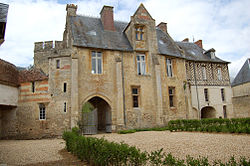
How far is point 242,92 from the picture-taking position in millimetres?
26172

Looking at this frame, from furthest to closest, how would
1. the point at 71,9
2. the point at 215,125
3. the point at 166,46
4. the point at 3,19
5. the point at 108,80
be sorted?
the point at 166,46
the point at 71,9
the point at 108,80
the point at 215,125
the point at 3,19

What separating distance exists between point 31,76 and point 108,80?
20.0 feet

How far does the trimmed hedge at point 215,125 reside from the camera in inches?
465

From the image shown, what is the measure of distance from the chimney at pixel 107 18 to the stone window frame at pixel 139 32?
7.96ft

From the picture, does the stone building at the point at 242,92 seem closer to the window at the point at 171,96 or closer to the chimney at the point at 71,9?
the window at the point at 171,96

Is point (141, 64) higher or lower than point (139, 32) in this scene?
lower

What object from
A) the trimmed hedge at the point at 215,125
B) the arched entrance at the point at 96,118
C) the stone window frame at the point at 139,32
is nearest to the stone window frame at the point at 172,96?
the trimmed hedge at the point at 215,125

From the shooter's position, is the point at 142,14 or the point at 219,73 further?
the point at 219,73

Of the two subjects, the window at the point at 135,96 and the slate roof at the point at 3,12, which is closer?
the slate roof at the point at 3,12

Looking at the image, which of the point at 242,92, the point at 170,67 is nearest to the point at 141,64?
the point at 170,67

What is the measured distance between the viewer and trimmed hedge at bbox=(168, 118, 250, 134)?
11.8 meters

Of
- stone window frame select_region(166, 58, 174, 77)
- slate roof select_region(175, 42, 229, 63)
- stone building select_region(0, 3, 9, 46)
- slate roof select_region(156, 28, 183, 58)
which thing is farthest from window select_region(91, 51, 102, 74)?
slate roof select_region(175, 42, 229, 63)

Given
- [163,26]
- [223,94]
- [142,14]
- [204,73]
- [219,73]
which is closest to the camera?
[142,14]

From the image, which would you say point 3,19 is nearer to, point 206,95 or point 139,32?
point 139,32
